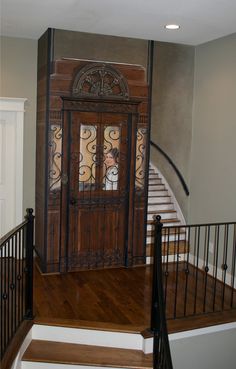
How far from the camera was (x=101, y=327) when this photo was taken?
12.8 ft

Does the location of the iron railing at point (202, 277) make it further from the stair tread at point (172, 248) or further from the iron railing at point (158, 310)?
the iron railing at point (158, 310)

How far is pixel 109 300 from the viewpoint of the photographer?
14.7 feet

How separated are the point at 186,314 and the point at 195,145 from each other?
8.09 ft

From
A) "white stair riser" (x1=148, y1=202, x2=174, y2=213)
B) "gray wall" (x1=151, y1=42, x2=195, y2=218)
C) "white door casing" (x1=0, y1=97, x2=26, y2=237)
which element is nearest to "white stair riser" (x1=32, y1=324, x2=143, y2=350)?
"white door casing" (x1=0, y1=97, x2=26, y2=237)

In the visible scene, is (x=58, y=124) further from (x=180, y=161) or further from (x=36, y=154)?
(x=180, y=161)

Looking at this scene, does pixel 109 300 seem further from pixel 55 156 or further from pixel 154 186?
pixel 154 186

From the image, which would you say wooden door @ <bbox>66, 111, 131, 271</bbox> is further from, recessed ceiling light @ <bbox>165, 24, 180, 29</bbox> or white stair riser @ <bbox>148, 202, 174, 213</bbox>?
recessed ceiling light @ <bbox>165, 24, 180, 29</bbox>

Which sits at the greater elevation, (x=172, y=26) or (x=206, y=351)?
(x=172, y=26)

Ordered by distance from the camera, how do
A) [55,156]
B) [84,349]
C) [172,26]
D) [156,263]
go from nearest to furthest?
[156,263], [84,349], [172,26], [55,156]

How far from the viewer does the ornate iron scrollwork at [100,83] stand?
199 inches

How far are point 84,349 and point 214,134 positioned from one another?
3071 mm

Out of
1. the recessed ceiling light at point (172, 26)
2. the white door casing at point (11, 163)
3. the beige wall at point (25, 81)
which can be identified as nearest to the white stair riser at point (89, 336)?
the white door casing at point (11, 163)

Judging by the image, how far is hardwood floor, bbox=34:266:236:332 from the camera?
405 centimetres

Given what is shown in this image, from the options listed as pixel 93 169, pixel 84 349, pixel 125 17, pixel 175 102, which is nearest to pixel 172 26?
pixel 125 17
